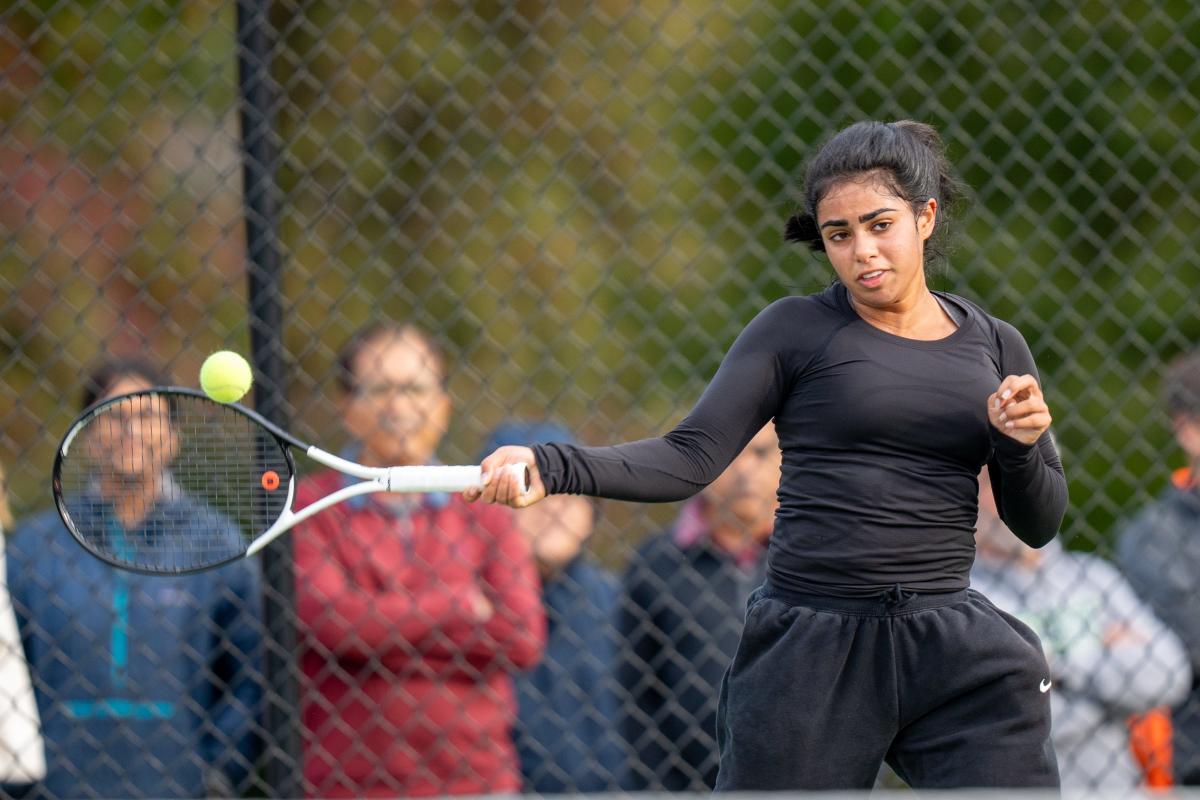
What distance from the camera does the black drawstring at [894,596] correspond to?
2.06 meters

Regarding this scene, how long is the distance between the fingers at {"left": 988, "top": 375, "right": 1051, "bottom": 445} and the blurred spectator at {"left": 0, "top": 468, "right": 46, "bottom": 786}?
202cm

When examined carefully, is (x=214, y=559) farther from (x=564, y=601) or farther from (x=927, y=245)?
(x=927, y=245)

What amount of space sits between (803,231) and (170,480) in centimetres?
136

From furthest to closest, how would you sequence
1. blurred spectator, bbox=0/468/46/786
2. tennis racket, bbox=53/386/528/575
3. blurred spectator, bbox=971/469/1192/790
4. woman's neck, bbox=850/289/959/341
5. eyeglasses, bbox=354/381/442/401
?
blurred spectator, bbox=971/469/1192/790 < eyeglasses, bbox=354/381/442/401 < blurred spectator, bbox=0/468/46/786 < tennis racket, bbox=53/386/528/575 < woman's neck, bbox=850/289/959/341

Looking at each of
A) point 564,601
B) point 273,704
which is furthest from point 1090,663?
point 273,704

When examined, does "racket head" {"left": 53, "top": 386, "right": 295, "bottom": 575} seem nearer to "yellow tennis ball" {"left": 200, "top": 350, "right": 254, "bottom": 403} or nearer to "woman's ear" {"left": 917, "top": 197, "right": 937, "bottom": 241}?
"yellow tennis ball" {"left": 200, "top": 350, "right": 254, "bottom": 403}

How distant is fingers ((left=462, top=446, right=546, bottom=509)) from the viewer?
Answer: 2.00 meters

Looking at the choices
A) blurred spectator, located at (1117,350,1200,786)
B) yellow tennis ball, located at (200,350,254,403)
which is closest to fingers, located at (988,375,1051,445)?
yellow tennis ball, located at (200,350,254,403)

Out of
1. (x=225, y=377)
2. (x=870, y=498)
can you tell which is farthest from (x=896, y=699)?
(x=225, y=377)

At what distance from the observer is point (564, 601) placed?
3391mm

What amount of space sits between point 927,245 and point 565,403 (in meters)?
2.06

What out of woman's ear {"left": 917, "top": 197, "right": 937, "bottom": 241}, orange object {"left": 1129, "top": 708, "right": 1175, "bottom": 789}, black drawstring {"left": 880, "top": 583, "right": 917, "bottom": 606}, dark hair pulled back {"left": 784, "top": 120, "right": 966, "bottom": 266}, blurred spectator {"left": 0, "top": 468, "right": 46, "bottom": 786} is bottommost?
orange object {"left": 1129, "top": 708, "right": 1175, "bottom": 789}

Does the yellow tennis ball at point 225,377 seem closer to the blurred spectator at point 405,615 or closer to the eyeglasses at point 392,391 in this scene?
the blurred spectator at point 405,615

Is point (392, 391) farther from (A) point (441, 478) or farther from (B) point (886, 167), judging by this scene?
(B) point (886, 167)
